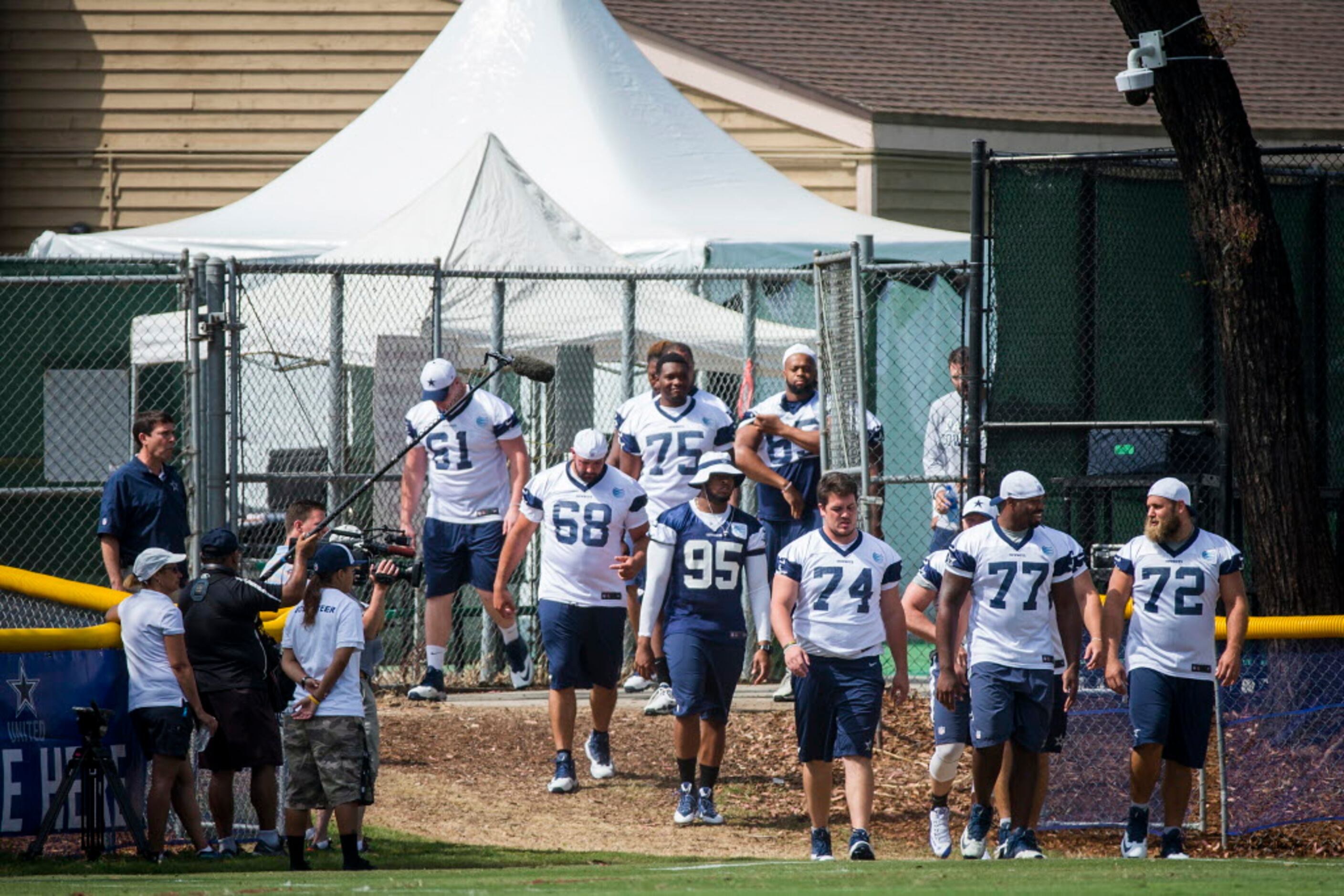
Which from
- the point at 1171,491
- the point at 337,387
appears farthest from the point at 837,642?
the point at 337,387

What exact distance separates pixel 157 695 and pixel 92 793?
503 mm

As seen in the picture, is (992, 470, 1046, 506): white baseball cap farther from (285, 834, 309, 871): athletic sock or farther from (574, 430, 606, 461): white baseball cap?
(285, 834, 309, 871): athletic sock

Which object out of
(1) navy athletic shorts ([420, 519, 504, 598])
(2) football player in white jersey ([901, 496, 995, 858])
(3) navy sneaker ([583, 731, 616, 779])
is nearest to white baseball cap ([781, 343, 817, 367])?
(1) navy athletic shorts ([420, 519, 504, 598])

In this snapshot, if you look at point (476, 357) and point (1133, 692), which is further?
point (476, 357)

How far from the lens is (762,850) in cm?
987

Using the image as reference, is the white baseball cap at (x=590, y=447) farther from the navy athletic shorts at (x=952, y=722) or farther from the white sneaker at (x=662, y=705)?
the navy athletic shorts at (x=952, y=722)

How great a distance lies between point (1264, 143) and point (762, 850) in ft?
43.4

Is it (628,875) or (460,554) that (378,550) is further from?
(628,875)

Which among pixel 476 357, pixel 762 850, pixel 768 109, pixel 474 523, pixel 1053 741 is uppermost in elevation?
pixel 768 109

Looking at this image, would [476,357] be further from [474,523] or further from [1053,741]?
[1053,741]

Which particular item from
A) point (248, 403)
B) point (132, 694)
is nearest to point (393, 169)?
point (248, 403)

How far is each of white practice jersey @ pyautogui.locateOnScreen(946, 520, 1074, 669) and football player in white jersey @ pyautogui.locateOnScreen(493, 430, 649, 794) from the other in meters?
2.19

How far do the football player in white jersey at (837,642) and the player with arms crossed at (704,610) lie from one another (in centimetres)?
76

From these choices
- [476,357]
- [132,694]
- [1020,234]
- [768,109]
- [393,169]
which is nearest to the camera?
[132,694]
